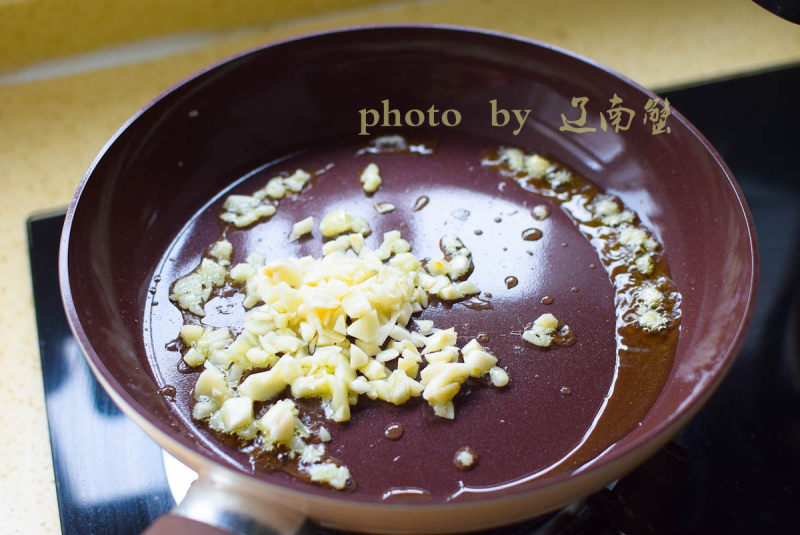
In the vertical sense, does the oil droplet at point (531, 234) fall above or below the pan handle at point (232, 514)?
below

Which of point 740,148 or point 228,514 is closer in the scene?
point 228,514

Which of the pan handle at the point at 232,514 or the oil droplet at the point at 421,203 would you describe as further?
the oil droplet at the point at 421,203

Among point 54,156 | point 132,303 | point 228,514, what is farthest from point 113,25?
point 228,514

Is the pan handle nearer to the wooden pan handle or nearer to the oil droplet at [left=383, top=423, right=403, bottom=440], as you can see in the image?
the wooden pan handle

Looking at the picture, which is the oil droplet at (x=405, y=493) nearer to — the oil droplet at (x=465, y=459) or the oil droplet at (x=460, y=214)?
the oil droplet at (x=465, y=459)

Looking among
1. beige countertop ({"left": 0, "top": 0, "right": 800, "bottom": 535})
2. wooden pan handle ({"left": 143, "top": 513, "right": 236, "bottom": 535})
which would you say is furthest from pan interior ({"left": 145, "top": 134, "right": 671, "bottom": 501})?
beige countertop ({"left": 0, "top": 0, "right": 800, "bottom": 535})

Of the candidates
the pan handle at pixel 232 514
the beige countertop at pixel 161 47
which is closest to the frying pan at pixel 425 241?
the pan handle at pixel 232 514

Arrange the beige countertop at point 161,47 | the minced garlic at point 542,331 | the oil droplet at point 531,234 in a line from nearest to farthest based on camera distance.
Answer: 1. the minced garlic at point 542,331
2. the oil droplet at point 531,234
3. the beige countertop at point 161,47

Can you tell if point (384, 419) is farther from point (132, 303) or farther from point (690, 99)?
point (690, 99)
